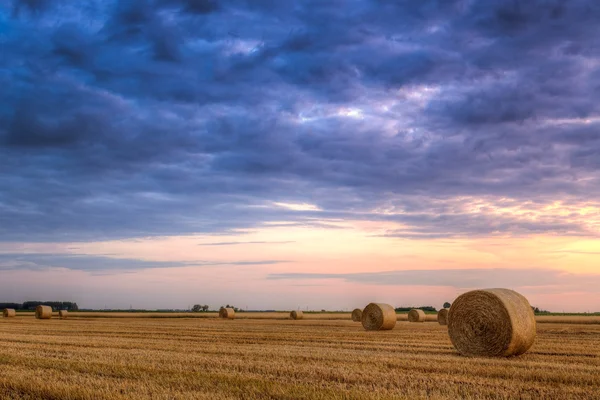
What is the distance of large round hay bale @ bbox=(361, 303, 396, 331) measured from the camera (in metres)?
27.2

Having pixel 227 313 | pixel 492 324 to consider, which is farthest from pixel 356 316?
pixel 492 324

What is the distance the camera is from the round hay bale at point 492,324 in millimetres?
15562

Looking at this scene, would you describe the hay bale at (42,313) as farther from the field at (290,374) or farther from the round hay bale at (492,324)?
the round hay bale at (492,324)

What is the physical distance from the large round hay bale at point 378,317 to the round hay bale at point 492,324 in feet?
32.7

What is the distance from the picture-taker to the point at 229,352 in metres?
14.9

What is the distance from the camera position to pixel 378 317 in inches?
1079

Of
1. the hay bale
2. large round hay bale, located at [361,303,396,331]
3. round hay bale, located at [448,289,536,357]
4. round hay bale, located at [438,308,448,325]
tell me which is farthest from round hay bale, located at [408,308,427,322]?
the hay bale

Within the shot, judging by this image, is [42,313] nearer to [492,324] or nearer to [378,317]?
[378,317]

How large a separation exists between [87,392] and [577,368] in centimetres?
879

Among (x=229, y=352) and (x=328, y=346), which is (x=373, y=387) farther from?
(x=328, y=346)

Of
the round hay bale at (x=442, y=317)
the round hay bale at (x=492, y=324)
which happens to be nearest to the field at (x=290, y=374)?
the round hay bale at (x=492, y=324)

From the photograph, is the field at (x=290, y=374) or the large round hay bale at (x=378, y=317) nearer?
the field at (x=290, y=374)

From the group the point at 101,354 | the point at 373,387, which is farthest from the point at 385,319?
the point at 373,387

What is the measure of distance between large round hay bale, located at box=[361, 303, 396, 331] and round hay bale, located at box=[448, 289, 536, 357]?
9970mm
